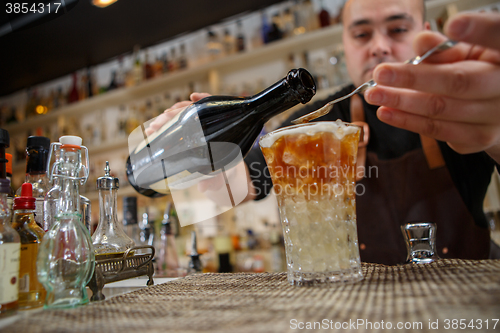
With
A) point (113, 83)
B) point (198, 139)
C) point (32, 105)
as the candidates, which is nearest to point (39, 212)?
point (198, 139)

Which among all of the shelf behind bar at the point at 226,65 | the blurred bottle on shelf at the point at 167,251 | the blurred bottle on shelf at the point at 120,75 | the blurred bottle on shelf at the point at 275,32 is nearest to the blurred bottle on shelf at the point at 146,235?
the blurred bottle on shelf at the point at 167,251

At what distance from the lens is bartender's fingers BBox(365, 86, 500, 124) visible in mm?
461

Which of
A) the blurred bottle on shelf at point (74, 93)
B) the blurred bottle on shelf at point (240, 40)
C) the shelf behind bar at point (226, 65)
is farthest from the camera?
the blurred bottle on shelf at point (74, 93)

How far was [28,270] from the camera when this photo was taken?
49 cm

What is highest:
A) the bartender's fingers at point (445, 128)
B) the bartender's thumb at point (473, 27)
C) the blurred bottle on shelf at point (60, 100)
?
the blurred bottle on shelf at point (60, 100)

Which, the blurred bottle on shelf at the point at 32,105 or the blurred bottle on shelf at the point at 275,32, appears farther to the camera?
the blurred bottle on shelf at the point at 32,105

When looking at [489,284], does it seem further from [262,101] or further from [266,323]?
[262,101]

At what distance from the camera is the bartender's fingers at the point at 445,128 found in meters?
0.50

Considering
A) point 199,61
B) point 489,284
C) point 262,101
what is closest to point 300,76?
point 262,101

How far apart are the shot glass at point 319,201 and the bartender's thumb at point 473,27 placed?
7.0 inches

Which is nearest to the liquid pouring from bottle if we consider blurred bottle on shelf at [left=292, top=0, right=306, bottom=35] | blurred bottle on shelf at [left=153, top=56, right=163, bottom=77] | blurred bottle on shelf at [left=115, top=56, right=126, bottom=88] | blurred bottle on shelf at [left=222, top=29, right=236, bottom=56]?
blurred bottle on shelf at [left=292, top=0, right=306, bottom=35]

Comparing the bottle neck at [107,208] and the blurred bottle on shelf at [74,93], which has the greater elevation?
the blurred bottle on shelf at [74,93]

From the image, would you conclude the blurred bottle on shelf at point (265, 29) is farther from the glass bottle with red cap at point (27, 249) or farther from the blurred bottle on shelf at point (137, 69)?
the glass bottle with red cap at point (27, 249)

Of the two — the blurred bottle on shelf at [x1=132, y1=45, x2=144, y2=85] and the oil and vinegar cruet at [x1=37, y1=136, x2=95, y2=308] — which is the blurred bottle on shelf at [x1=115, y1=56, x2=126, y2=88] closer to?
the blurred bottle on shelf at [x1=132, y1=45, x2=144, y2=85]
